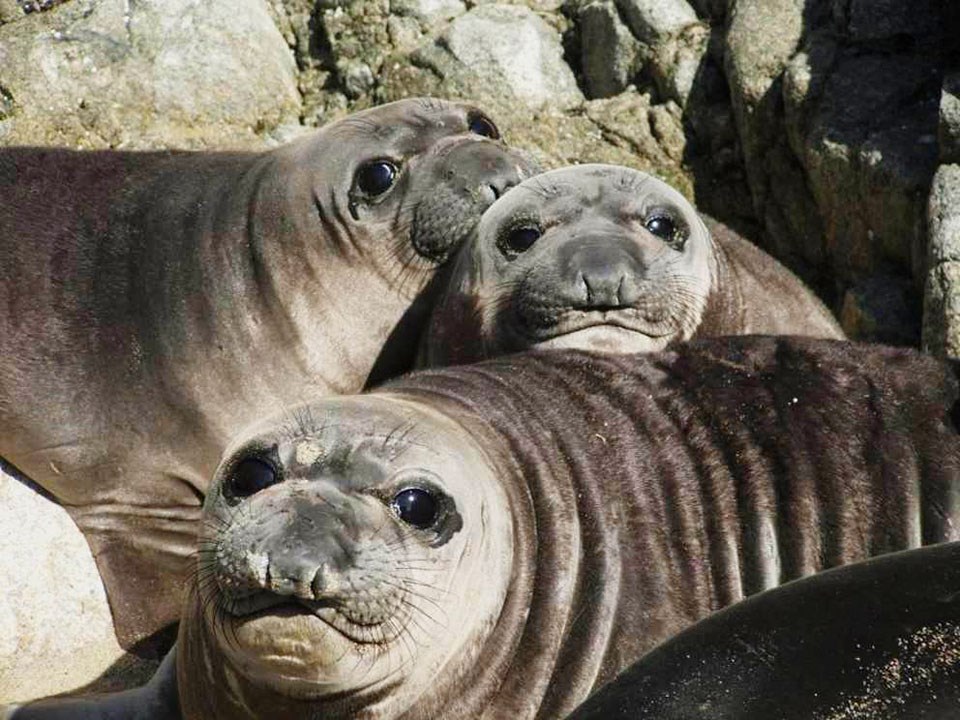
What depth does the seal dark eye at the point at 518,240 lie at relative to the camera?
6.04 metres

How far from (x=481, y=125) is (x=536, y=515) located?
2.78m

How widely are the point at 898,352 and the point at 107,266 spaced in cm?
302

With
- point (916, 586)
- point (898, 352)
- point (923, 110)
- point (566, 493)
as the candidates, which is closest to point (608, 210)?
point (898, 352)

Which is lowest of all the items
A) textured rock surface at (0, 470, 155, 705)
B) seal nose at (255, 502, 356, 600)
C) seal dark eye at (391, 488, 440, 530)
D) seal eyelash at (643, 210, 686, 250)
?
textured rock surface at (0, 470, 155, 705)

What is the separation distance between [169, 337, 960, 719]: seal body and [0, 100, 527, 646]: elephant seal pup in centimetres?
149

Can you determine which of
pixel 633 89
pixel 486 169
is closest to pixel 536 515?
pixel 486 169

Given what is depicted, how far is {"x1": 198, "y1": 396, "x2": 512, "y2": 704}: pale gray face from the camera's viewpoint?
4.05 m

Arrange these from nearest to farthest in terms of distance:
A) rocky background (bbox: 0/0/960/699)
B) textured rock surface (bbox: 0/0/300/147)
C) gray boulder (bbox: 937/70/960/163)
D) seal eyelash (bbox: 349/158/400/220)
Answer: seal eyelash (bbox: 349/158/400/220)
gray boulder (bbox: 937/70/960/163)
rocky background (bbox: 0/0/960/699)
textured rock surface (bbox: 0/0/300/147)

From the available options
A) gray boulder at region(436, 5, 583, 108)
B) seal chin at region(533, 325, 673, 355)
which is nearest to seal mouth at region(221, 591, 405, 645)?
seal chin at region(533, 325, 673, 355)

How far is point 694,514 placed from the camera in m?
4.76

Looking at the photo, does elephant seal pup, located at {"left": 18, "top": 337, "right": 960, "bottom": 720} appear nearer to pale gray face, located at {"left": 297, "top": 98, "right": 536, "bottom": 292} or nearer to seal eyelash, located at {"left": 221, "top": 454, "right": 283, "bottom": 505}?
seal eyelash, located at {"left": 221, "top": 454, "right": 283, "bottom": 505}

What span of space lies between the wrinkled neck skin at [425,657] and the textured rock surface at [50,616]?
5.75ft

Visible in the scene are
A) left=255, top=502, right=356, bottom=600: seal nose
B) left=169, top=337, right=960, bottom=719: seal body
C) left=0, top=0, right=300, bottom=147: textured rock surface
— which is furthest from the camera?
left=0, top=0, right=300, bottom=147: textured rock surface

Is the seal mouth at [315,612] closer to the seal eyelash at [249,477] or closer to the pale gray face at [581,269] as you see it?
the seal eyelash at [249,477]
